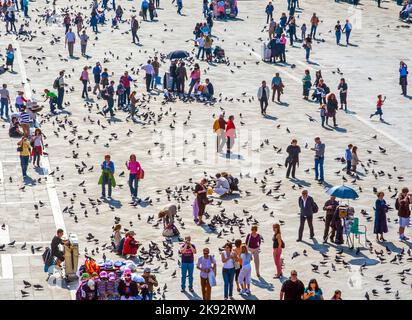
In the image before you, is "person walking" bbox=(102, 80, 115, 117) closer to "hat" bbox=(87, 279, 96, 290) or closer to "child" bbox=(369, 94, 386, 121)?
"child" bbox=(369, 94, 386, 121)

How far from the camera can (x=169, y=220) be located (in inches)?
1256

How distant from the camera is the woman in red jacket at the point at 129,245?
2988 centimetres

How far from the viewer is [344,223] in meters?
31.2

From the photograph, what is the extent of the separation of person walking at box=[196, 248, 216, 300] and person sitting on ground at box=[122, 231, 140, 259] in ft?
10.9

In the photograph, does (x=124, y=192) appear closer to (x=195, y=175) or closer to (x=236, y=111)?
(x=195, y=175)

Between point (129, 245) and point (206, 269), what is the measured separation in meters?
3.67

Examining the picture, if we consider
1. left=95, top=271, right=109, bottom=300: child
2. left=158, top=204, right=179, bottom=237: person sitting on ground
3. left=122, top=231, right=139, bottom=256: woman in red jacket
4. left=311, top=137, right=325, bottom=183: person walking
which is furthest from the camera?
left=311, top=137, right=325, bottom=183: person walking

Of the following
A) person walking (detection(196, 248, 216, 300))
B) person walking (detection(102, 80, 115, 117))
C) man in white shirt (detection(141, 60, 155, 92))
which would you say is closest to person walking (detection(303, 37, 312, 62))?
man in white shirt (detection(141, 60, 155, 92))

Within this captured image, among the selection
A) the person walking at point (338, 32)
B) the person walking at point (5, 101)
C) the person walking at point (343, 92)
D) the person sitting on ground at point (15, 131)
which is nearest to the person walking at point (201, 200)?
the person sitting on ground at point (15, 131)

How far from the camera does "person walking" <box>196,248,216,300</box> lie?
88.0 feet

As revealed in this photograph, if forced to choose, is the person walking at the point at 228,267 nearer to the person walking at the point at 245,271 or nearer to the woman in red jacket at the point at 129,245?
the person walking at the point at 245,271
